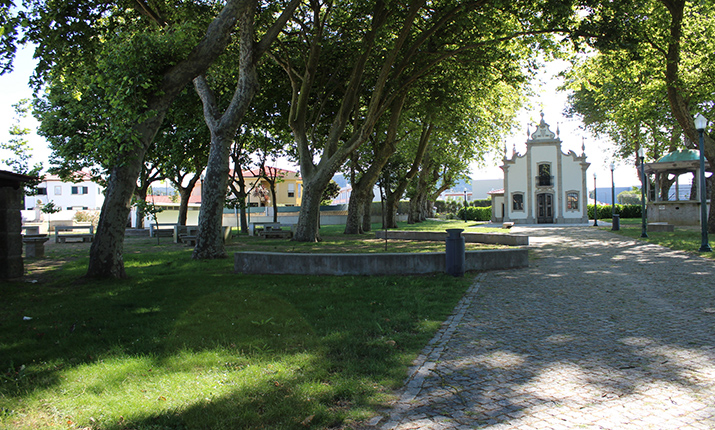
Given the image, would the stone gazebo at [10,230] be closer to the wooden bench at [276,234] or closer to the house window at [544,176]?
the wooden bench at [276,234]

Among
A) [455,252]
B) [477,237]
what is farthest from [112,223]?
[477,237]

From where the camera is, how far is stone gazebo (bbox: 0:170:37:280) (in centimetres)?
929

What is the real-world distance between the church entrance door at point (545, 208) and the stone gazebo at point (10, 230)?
41.9 metres

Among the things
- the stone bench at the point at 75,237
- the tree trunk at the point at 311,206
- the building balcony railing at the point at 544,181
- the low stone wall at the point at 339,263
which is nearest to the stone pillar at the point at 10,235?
the low stone wall at the point at 339,263

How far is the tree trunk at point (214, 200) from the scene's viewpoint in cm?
1227

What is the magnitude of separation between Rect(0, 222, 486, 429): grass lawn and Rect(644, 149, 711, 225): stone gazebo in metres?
25.7

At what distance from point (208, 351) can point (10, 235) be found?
7.61m

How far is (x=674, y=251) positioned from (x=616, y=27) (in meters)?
7.01

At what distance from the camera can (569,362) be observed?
4.24 m

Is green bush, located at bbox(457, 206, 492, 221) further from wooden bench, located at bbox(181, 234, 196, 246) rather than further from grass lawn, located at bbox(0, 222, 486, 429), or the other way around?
grass lawn, located at bbox(0, 222, 486, 429)

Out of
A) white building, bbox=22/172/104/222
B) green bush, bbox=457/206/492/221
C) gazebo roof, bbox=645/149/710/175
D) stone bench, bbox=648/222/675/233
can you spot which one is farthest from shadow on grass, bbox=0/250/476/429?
white building, bbox=22/172/104/222

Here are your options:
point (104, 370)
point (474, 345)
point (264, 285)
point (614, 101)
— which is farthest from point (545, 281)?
point (614, 101)

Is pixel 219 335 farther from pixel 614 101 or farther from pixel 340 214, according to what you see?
pixel 340 214

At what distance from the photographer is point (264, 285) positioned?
A: 8.21m
